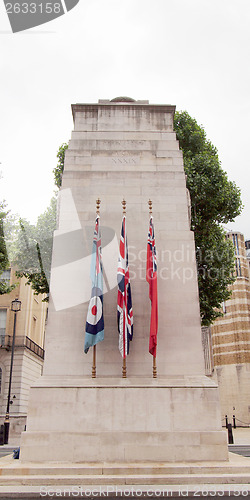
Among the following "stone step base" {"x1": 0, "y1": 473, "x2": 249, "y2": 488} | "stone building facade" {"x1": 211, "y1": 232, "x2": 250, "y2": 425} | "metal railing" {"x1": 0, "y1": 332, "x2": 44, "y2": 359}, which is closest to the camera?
"stone step base" {"x1": 0, "y1": 473, "x2": 249, "y2": 488}

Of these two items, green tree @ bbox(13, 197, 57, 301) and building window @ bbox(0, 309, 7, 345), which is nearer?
green tree @ bbox(13, 197, 57, 301)

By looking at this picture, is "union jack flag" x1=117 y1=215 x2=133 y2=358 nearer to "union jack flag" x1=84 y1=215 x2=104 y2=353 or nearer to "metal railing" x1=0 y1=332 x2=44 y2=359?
"union jack flag" x1=84 y1=215 x2=104 y2=353

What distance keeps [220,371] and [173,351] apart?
→ 38.4 m

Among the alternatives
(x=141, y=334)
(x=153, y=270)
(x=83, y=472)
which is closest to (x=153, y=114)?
(x=153, y=270)

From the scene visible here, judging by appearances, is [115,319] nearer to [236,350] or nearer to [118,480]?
[118,480]

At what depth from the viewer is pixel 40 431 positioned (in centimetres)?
934

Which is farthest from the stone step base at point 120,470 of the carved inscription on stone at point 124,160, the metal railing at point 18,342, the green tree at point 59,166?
the metal railing at point 18,342

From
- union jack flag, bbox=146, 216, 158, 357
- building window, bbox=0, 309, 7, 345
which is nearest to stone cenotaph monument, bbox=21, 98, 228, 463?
union jack flag, bbox=146, 216, 158, 357

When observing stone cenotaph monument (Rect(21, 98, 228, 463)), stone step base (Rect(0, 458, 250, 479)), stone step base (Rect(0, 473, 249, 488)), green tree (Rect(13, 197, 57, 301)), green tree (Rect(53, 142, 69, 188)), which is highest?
green tree (Rect(53, 142, 69, 188))

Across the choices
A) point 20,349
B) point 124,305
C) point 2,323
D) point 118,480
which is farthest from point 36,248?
point 118,480

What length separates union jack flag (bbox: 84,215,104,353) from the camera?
33.3 feet

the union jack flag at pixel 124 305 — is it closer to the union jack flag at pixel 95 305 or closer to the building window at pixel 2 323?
the union jack flag at pixel 95 305

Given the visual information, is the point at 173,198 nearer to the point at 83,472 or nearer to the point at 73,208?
the point at 73,208

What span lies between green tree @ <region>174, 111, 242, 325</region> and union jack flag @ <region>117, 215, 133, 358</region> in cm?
993
